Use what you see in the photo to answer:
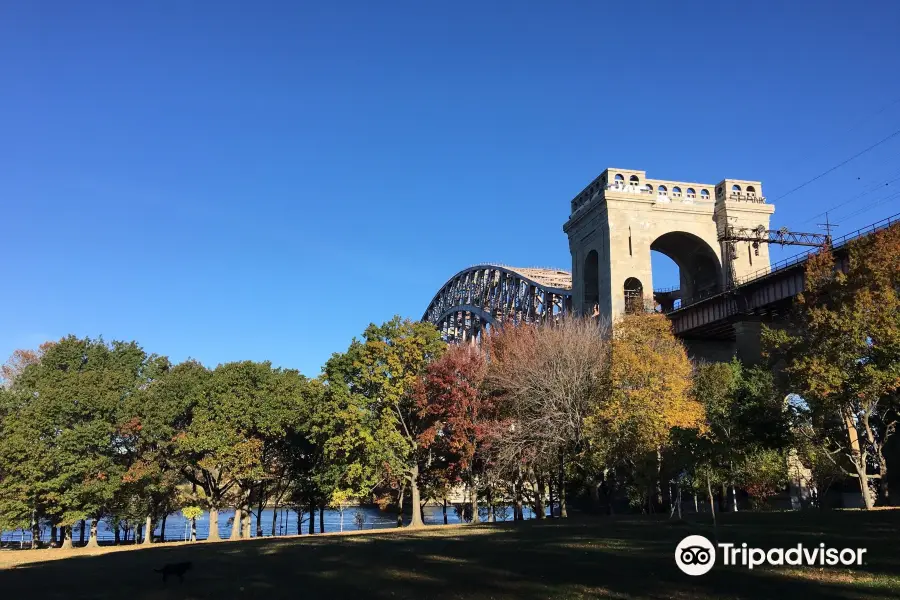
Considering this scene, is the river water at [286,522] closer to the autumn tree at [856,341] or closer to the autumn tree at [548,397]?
the autumn tree at [548,397]

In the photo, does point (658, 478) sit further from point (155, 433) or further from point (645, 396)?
point (155, 433)

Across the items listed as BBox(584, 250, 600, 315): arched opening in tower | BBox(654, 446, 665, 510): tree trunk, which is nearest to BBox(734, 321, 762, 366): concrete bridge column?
BBox(654, 446, 665, 510): tree trunk

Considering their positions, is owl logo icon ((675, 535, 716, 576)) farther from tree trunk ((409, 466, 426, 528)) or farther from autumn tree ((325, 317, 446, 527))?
tree trunk ((409, 466, 426, 528))

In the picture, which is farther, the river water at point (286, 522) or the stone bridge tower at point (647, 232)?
the river water at point (286, 522)

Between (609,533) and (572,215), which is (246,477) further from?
(572,215)

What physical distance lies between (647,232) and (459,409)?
38.6 m

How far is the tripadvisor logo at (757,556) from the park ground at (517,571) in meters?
0.39

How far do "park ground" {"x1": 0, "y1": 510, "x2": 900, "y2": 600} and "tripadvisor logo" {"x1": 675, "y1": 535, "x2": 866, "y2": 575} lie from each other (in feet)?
1.27

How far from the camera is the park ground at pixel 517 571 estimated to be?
13375mm

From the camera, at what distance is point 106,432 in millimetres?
45125

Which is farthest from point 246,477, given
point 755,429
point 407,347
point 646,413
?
point 755,429

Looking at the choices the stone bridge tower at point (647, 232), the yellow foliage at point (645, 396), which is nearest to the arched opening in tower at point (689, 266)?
the stone bridge tower at point (647, 232)

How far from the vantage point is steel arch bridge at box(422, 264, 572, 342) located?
95931mm

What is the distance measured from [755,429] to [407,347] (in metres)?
22.5
